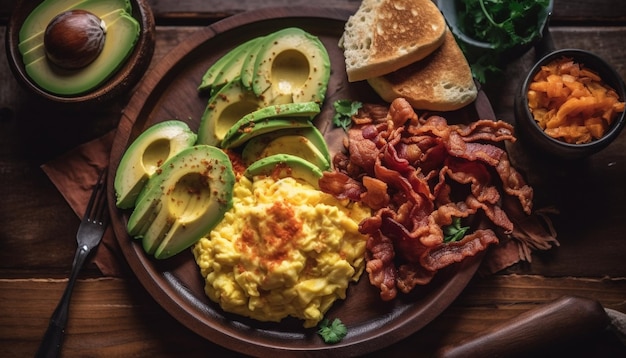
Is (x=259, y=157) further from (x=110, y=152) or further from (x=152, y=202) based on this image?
(x=110, y=152)

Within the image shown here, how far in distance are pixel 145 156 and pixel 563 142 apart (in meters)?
2.01

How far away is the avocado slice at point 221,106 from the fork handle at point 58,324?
0.87m

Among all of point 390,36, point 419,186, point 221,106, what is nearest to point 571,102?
point 419,186

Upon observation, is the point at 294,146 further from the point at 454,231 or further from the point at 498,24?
the point at 498,24

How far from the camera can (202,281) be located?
3.12 meters

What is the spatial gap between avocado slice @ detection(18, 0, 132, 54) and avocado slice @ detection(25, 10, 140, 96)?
7cm

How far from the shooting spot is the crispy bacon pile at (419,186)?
2945 millimetres

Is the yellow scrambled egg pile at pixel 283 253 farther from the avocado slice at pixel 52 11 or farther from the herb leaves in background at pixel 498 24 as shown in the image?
the avocado slice at pixel 52 11

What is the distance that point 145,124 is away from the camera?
3.28 metres

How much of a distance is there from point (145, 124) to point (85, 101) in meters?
0.33

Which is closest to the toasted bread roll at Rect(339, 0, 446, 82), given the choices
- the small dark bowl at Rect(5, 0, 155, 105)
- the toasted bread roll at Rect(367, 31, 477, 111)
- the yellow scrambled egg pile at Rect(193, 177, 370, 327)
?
the toasted bread roll at Rect(367, 31, 477, 111)

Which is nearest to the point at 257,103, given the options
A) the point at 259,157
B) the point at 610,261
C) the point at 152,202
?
the point at 259,157

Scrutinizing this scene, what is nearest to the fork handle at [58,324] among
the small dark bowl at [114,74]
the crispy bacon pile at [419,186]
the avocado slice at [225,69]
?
the small dark bowl at [114,74]

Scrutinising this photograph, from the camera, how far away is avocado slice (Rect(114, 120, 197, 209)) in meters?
3.06
